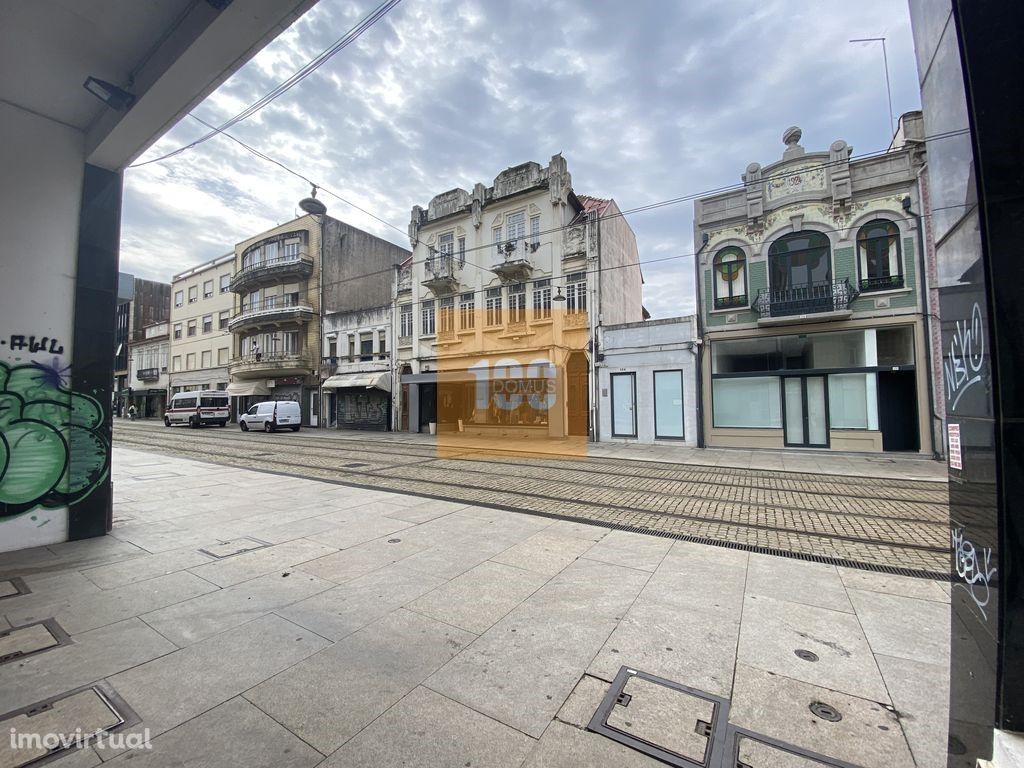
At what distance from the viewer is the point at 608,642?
321 cm

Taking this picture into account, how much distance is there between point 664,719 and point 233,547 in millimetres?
5203

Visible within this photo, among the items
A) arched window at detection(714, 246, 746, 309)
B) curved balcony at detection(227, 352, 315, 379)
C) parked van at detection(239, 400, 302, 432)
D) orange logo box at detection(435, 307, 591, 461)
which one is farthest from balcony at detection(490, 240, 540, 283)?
curved balcony at detection(227, 352, 315, 379)

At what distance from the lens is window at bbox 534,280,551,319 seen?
21.0 m

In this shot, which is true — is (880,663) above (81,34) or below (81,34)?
below

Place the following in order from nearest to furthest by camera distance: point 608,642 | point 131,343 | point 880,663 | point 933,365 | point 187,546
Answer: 1. point 880,663
2. point 608,642
3. point 187,546
4. point 933,365
5. point 131,343

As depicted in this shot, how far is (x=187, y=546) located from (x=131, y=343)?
5927 centimetres

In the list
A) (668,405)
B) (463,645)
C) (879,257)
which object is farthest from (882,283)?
(463,645)

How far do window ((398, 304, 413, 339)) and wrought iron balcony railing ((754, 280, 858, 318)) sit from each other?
59.8 feet

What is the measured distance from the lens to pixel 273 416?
1020 inches

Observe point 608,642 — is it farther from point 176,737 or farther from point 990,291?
point 990,291

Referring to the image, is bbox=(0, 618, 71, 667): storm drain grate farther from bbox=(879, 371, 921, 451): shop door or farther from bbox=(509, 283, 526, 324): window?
bbox=(879, 371, 921, 451): shop door

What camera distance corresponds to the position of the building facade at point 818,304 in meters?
14.3

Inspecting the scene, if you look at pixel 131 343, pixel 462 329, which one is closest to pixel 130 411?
pixel 131 343

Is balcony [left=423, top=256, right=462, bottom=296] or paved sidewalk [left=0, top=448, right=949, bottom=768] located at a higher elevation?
balcony [left=423, top=256, right=462, bottom=296]
